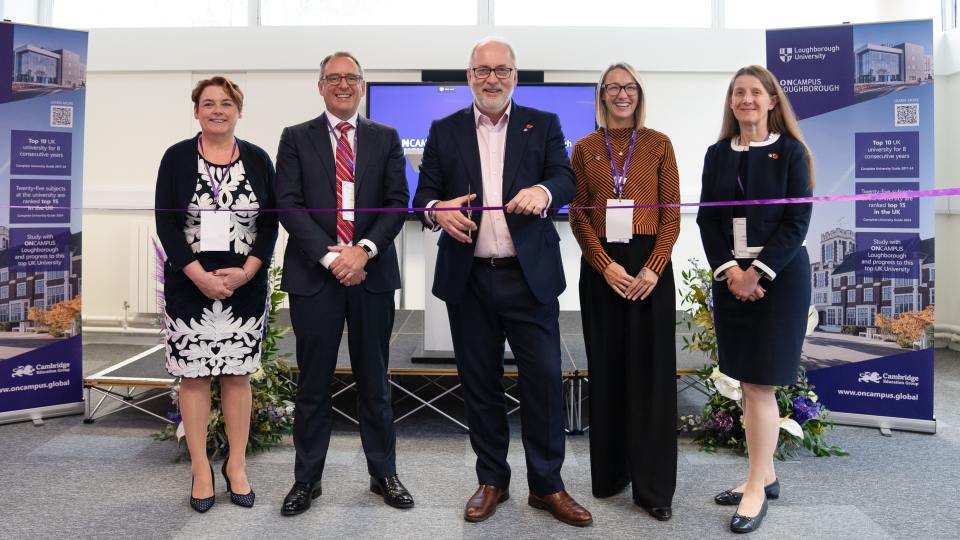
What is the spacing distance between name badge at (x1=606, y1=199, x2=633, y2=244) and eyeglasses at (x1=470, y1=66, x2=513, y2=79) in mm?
573

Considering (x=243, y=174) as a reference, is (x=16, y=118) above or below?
above

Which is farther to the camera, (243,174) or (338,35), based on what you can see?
(338,35)

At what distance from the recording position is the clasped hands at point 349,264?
243 cm

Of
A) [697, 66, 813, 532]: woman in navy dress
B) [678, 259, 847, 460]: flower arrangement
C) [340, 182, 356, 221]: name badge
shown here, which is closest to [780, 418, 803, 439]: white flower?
[678, 259, 847, 460]: flower arrangement

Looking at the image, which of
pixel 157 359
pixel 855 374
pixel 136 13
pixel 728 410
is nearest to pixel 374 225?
pixel 728 410

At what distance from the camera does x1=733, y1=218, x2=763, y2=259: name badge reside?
2457 millimetres

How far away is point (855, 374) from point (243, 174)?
10.8ft

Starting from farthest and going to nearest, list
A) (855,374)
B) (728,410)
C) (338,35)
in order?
(338,35), (855,374), (728,410)

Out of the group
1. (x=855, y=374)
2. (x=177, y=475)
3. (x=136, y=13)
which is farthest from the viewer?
(x=136, y=13)

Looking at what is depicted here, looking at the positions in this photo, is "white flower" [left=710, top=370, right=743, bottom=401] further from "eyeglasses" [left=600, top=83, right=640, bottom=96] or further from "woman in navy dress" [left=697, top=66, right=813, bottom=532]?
"eyeglasses" [left=600, top=83, right=640, bottom=96]

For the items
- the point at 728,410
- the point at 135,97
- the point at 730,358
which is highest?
the point at 135,97

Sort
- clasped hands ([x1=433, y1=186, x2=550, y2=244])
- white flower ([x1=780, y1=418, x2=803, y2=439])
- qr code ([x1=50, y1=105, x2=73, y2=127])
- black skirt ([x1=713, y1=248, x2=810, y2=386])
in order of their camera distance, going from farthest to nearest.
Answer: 1. qr code ([x1=50, y1=105, x2=73, y2=127])
2. white flower ([x1=780, y1=418, x2=803, y2=439])
3. black skirt ([x1=713, y1=248, x2=810, y2=386])
4. clasped hands ([x1=433, y1=186, x2=550, y2=244])

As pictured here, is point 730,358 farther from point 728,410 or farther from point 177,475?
point 177,475

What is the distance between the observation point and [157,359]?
4.32 metres
